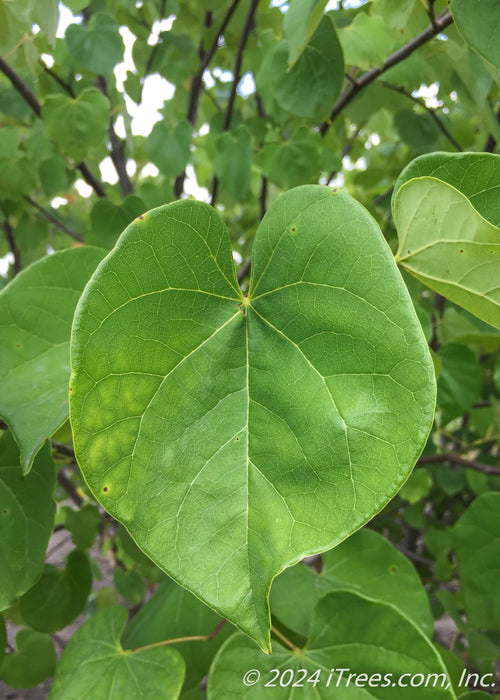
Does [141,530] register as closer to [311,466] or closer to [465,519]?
[311,466]

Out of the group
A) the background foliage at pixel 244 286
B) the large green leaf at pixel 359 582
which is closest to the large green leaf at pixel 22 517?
the background foliage at pixel 244 286

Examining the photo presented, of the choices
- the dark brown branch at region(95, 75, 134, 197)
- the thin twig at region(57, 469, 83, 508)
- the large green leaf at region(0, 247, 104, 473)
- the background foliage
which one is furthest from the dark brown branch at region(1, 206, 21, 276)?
the large green leaf at region(0, 247, 104, 473)

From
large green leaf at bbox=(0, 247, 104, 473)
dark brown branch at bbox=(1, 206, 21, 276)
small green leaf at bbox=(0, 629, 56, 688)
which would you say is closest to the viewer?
large green leaf at bbox=(0, 247, 104, 473)

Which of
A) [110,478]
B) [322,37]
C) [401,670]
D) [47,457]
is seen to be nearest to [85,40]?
[322,37]

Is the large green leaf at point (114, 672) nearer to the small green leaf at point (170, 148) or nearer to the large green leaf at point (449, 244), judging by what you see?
the large green leaf at point (449, 244)

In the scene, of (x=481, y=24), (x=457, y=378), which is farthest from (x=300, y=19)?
(x=457, y=378)

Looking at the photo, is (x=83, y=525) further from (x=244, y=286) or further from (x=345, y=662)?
(x=244, y=286)

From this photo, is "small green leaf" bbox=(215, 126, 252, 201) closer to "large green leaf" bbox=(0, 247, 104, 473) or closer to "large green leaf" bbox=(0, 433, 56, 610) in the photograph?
"large green leaf" bbox=(0, 247, 104, 473)
